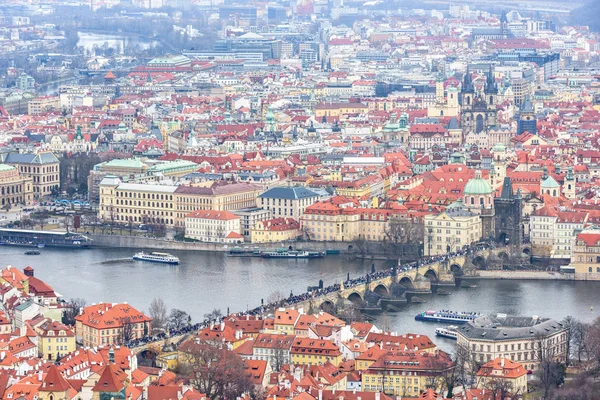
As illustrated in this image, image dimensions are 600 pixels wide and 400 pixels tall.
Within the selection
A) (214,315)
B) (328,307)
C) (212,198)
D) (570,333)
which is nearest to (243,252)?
(212,198)

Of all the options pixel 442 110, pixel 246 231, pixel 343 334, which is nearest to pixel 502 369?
pixel 343 334

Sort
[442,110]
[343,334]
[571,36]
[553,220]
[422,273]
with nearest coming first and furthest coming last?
[343,334]
[422,273]
[553,220]
[442,110]
[571,36]

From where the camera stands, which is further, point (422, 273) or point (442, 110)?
point (442, 110)

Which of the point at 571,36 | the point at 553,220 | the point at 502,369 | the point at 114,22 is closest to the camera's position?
the point at 502,369

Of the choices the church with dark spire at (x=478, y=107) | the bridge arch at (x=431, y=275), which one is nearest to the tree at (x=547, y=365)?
the bridge arch at (x=431, y=275)

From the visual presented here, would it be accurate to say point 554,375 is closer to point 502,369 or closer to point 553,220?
point 502,369

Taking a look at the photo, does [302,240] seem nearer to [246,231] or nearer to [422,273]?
[246,231]

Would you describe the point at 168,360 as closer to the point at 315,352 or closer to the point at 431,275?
the point at 315,352
